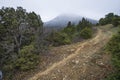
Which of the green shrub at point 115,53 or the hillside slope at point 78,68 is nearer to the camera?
the green shrub at point 115,53

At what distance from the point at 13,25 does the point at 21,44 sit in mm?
3404

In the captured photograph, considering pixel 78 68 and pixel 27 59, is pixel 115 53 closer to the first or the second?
pixel 78 68

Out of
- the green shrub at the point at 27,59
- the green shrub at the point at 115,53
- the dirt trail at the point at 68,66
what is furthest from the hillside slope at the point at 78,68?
the green shrub at the point at 115,53

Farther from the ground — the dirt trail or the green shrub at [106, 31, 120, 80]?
the green shrub at [106, 31, 120, 80]

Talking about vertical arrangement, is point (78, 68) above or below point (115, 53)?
below

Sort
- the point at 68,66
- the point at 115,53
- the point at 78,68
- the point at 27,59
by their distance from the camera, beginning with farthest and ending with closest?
the point at 27,59, the point at 68,66, the point at 78,68, the point at 115,53

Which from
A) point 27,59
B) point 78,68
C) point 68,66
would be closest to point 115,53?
point 78,68

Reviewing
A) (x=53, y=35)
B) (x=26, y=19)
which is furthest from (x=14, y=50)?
(x=53, y=35)

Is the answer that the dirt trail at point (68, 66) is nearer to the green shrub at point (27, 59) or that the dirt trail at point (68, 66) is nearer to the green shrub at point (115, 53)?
the green shrub at point (27, 59)

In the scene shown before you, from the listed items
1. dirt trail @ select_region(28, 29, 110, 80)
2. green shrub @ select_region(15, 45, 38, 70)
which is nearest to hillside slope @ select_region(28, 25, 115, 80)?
dirt trail @ select_region(28, 29, 110, 80)

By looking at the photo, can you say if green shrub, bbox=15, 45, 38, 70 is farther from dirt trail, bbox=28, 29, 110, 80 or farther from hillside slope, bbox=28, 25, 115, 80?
dirt trail, bbox=28, 29, 110, 80

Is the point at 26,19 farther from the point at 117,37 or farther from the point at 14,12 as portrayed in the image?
the point at 117,37

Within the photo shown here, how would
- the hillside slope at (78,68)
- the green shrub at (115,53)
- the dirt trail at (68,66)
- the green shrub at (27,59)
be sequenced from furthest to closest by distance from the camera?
the green shrub at (27,59) < the dirt trail at (68,66) < the hillside slope at (78,68) < the green shrub at (115,53)

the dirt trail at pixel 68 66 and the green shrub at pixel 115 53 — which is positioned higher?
the green shrub at pixel 115 53
